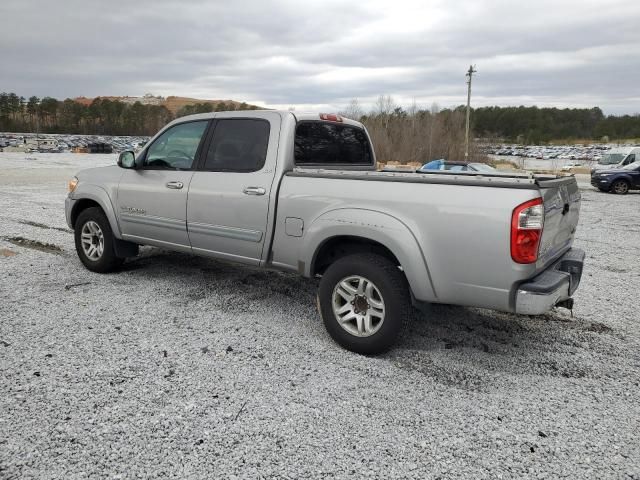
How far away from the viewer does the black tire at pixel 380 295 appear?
3635 millimetres

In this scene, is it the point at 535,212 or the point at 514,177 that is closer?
the point at 535,212

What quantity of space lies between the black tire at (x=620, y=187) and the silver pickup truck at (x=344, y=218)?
18439 mm

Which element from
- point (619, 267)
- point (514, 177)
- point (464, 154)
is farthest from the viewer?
point (464, 154)

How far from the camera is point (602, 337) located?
14.4ft

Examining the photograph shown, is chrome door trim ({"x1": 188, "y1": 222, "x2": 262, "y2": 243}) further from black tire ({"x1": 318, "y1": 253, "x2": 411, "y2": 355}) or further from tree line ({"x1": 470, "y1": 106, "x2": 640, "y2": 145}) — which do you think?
tree line ({"x1": 470, "y1": 106, "x2": 640, "y2": 145})

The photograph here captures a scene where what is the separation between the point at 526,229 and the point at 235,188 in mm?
2542

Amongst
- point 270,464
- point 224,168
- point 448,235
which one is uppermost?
point 224,168

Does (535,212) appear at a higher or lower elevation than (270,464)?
higher

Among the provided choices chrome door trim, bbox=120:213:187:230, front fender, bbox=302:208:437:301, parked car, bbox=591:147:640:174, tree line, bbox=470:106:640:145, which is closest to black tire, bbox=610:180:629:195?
parked car, bbox=591:147:640:174

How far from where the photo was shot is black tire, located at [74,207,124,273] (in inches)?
226

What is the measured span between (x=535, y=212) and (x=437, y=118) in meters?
52.6

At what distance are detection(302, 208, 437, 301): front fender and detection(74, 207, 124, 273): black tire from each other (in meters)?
2.96

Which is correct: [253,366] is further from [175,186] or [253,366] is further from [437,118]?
[437,118]

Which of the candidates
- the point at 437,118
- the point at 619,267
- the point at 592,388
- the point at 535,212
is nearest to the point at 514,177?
the point at 535,212
